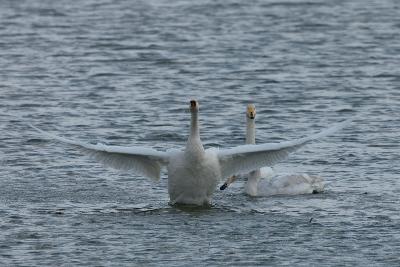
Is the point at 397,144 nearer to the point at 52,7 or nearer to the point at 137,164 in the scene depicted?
the point at 137,164

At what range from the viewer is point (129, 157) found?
1714 cm

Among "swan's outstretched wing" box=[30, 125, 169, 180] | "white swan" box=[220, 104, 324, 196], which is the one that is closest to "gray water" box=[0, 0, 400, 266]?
"white swan" box=[220, 104, 324, 196]

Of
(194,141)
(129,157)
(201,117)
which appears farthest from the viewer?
(201,117)

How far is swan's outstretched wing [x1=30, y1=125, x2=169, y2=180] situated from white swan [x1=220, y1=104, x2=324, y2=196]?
1053mm

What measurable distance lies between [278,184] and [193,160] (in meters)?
1.34

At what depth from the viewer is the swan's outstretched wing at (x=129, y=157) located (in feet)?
55.1

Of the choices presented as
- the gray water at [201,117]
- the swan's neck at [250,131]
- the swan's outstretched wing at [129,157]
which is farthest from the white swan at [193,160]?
the swan's neck at [250,131]

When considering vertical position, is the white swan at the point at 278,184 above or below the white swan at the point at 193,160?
below

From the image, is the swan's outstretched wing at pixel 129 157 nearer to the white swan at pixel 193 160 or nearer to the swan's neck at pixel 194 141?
the white swan at pixel 193 160

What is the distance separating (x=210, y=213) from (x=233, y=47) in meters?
13.0

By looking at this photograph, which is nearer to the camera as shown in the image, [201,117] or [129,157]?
[129,157]

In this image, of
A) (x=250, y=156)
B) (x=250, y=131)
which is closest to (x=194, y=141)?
(x=250, y=156)

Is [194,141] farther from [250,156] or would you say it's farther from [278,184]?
[278,184]

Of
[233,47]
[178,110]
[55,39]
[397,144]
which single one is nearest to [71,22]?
[55,39]
